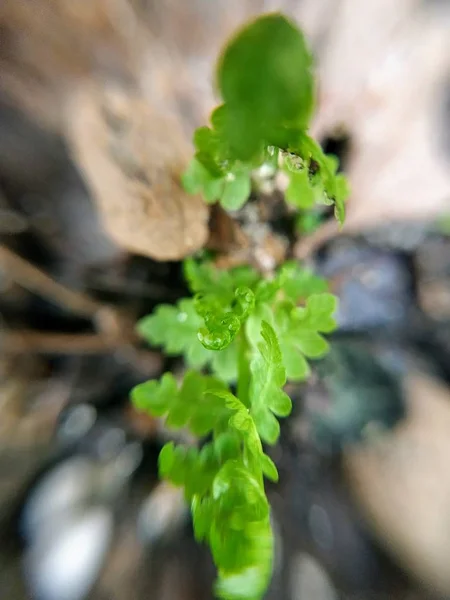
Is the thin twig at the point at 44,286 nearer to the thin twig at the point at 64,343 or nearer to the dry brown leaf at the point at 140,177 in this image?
the thin twig at the point at 64,343

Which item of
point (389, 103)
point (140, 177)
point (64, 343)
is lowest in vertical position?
point (64, 343)

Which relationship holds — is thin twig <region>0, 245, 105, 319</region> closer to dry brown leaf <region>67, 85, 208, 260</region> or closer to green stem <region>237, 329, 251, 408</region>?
dry brown leaf <region>67, 85, 208, 260</region>

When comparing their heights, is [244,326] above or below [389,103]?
below

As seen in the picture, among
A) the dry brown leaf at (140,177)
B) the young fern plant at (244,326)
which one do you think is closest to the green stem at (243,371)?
the young fern plant at (244,326)

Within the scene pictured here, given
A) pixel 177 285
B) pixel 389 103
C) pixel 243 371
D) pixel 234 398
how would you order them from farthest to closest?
pixel 177 285 → pixel 389 103 → pixel 243 371 → pixel 234 398

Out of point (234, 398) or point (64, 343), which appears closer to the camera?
point (234, 398)

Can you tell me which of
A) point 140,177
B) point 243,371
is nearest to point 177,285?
point 140,177

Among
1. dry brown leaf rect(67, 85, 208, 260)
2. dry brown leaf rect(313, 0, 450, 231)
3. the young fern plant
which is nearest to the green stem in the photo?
the young fern plant

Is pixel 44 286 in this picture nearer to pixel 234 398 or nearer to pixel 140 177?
pixel 140 177
